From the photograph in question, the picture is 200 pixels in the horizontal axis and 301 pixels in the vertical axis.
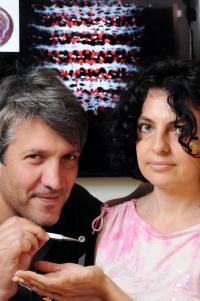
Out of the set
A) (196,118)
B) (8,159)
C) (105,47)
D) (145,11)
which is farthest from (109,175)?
(196,118)

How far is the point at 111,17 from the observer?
2021 millimetres

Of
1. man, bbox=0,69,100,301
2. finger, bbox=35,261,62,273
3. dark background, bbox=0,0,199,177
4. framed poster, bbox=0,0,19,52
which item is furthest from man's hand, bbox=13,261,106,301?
framed poster, bbox=0,0,19,52

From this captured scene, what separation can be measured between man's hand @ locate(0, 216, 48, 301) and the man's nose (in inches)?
7.6

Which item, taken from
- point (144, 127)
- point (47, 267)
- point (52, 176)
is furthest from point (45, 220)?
point (144, 127)

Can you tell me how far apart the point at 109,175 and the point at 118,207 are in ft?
2.31

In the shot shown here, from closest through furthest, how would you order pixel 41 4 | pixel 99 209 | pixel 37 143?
pixel 37 143
pixel 99 209
pixel 41 4

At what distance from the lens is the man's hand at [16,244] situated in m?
1.07

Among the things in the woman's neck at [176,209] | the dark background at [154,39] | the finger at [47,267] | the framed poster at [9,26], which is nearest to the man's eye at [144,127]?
the woman's neck at [176,209]

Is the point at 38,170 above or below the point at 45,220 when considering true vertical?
above

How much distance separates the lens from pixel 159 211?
126cm

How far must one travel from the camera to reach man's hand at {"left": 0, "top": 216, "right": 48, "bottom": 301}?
3.51 feet

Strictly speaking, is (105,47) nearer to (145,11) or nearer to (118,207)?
(145,11)

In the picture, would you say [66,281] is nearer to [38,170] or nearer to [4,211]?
[38,170]

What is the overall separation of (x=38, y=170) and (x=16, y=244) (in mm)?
276
